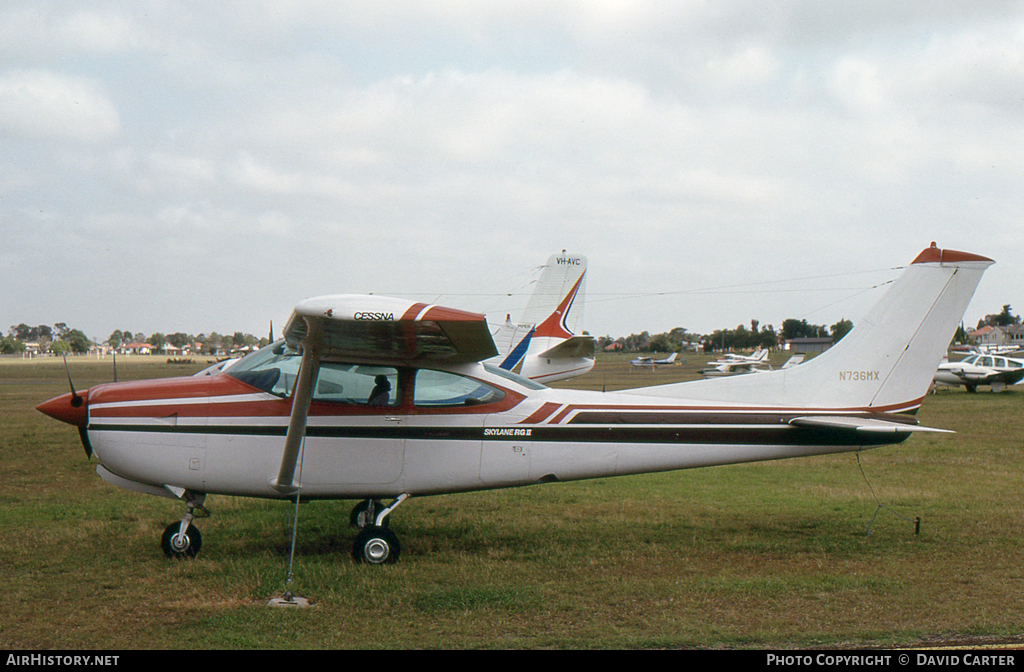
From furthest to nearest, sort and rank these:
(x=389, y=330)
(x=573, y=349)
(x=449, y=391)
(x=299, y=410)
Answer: (x=573, y=349) < (x=449, y=391) < (x=299, y=410) < (x=389, y=330)

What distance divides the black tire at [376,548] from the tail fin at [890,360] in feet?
9.55

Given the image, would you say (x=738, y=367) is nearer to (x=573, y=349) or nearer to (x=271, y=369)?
(x=573, y=349)

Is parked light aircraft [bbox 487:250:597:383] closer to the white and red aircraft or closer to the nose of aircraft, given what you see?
the white and red aircraft

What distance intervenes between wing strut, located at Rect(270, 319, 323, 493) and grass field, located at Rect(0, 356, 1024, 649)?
2.72ft

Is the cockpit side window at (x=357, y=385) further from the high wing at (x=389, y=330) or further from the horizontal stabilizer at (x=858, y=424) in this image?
the horizontal stabilizer at (x=858, y=424)

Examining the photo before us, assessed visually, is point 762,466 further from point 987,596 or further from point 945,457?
point 987,596

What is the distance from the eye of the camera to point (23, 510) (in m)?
9.27

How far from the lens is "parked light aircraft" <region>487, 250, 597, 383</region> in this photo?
16.5 meters

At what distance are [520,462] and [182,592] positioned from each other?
307 centimetres

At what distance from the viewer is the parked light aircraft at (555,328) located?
54.3ft

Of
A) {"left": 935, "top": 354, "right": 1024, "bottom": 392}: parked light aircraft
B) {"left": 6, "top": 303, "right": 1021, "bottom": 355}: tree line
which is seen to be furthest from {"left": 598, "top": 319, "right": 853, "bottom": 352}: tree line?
{"left": 935, "top": 354, "right": 1024, "bottom": 392}: parked light aircraft

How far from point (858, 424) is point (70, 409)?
7186mm

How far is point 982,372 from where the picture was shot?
104 ft

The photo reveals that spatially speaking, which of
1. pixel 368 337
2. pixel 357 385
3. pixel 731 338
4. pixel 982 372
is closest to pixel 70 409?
pixel 357 385
